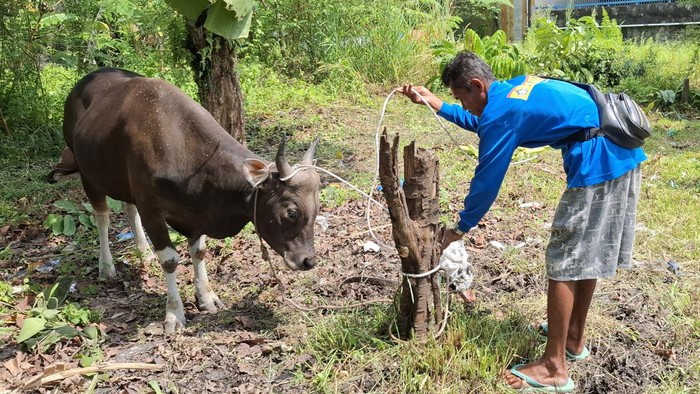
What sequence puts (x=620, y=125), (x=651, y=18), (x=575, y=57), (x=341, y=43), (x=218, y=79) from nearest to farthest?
1. (x=620, y=125)
2. (x=218, y=79)
3. (x=575, y=57)
4. (x=341, y=43)
5. (x=651, y=18)

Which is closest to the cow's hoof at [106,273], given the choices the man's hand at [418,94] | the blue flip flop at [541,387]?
the man's hand at [418,94]

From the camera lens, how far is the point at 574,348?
407 cm

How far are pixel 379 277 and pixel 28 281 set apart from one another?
293cm

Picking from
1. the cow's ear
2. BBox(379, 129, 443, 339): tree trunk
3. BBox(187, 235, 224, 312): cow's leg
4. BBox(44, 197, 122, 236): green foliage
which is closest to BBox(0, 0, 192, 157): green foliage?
BBox(44, 197, 122, 236): green foliage

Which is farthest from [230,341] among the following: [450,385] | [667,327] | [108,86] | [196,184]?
[667,327]

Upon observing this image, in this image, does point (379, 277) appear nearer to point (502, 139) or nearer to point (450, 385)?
point (450, 385)

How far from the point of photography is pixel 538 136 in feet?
11.7

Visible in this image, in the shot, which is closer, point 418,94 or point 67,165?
point 418,94

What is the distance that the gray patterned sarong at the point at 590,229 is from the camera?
141 inches

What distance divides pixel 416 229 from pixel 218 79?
3408 millimetres

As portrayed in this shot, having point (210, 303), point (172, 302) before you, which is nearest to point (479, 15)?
point (210, 303)

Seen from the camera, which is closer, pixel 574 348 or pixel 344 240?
pixel 574 348

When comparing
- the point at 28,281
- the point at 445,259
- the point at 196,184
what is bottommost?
the point at 28,281

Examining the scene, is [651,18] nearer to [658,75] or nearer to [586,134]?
[658,75]
